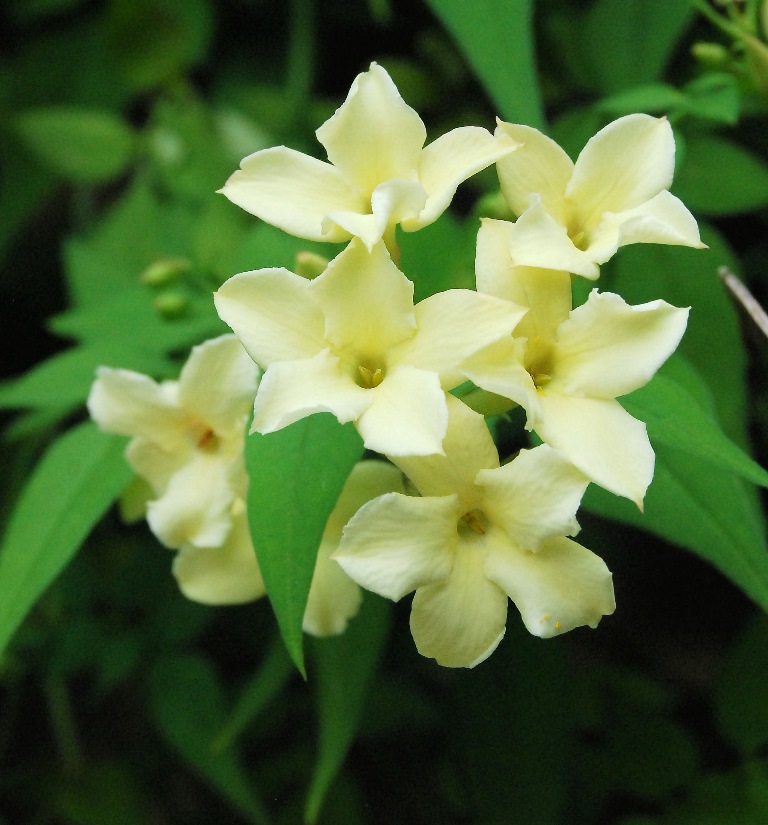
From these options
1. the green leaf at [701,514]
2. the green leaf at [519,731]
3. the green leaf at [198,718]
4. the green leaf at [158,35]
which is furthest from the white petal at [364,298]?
the green leaf at [158,35]

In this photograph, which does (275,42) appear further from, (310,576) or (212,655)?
(310,576)

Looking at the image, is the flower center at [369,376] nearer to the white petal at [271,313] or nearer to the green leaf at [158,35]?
the white petal at [271,313]

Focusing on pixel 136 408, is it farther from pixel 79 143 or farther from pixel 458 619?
pixel 79 143

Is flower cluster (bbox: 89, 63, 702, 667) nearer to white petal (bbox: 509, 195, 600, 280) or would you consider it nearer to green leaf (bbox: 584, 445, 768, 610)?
white petal (bbox: 509, 195, 600, 280)

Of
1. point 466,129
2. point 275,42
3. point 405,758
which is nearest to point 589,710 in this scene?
point 405,758

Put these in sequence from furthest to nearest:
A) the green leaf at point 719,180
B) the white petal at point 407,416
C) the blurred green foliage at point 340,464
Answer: the green leaf at point 719,180, the blurred green foliage at point 340,464, the white petal at point 407,416

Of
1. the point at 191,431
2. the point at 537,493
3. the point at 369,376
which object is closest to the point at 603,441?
the point at 537,493
